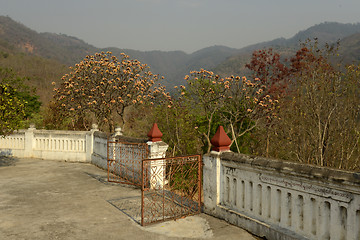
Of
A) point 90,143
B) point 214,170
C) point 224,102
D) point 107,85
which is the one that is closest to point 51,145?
point 90,143

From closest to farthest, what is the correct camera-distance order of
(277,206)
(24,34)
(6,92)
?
(277,206) → (6,92) → (24,34)

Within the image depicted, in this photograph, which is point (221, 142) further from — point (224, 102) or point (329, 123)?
point (224, 102)

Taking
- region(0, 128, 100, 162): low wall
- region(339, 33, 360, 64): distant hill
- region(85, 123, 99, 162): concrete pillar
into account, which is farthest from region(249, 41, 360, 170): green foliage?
region(339, 33, 360, 64): distant hill

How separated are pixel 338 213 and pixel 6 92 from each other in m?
11.6

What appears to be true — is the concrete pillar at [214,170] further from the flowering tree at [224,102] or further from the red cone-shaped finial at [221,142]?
the flowering tree at [224,102]

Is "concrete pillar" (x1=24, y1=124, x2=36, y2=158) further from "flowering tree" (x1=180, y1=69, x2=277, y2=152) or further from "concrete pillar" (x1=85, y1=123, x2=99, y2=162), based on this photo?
"flowering tree" (x1=180, y1=69, x2=277, y2=152)

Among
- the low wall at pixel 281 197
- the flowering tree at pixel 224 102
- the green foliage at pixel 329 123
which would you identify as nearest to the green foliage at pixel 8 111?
the flowering tree at pixel 224 102

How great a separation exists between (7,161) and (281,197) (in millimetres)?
13677

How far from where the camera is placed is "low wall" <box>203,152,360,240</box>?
414 centimetres

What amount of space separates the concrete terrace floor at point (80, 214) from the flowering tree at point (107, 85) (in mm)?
5572

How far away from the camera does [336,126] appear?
10148 millimetres

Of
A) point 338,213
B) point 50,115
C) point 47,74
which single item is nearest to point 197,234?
point 338,213

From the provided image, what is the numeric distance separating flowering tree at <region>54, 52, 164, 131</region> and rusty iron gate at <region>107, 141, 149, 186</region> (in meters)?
4.69

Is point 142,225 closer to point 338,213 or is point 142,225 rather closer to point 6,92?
point 338,213
